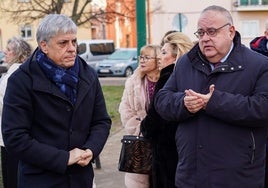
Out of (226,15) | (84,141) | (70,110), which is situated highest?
(226,15)

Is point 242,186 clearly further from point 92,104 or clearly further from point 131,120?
point 131,120

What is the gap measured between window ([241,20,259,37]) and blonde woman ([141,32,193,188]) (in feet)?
129

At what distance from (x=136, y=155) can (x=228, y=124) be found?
4.82 feet

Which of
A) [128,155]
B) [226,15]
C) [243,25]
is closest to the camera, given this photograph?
[226,15]

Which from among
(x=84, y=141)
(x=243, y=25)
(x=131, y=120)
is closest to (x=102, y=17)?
(x=243, y=25)

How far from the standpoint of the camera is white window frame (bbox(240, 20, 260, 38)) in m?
43.0

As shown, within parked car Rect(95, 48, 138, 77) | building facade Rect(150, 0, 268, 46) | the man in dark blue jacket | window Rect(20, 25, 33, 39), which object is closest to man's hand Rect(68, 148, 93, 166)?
the man in dark blue jacket

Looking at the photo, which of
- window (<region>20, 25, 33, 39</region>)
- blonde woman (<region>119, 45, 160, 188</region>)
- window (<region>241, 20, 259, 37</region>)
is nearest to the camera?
blonde woman (<region>119, 45, 160, 188</region>)

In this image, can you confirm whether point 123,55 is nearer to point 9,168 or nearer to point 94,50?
point 94,50


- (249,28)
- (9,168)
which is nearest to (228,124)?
(9,168)

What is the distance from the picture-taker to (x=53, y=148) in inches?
130

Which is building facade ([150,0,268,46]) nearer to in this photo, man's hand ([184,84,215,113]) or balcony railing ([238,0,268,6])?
balcony railing ([238,0,268,6])

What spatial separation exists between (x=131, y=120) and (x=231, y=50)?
1837 millimetres

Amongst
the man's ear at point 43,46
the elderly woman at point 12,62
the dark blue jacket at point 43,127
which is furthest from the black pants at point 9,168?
the man's ear at point 43,46
